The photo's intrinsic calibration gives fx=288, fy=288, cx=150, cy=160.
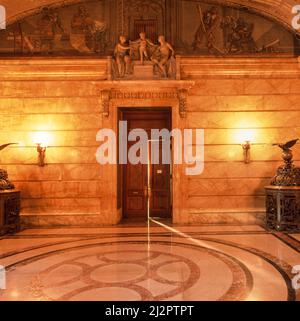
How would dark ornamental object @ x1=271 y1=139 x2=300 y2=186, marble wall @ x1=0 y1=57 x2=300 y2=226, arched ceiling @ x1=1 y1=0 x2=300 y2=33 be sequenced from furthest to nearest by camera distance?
1. marble wall @ x1=0 y1=57 x2=300 y2=226
2. arched ceiling @ x1=1 y1=0 x2=300 y2=33
3. dark ornamental object @ x1=271 y1=139 x2=300 y2=186

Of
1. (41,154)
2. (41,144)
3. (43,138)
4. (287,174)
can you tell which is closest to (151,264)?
(287,174)

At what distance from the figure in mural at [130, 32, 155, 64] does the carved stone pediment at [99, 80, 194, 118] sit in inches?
27.9

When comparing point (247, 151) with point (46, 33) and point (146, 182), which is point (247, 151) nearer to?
point (146, 182)

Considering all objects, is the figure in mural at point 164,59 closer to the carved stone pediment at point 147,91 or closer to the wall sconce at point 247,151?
the carved stone pediment at point 147,91

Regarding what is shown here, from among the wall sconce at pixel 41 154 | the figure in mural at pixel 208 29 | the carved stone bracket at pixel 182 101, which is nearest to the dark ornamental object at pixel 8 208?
the wall sconce at pixel 41 154

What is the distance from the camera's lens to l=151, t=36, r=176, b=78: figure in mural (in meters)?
7.26

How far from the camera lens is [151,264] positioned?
417 cm

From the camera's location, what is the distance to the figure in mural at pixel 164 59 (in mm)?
7262

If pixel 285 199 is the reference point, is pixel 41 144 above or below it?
above

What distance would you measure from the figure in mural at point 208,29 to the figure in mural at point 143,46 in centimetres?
118

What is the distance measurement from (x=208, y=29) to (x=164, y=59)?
152 cm

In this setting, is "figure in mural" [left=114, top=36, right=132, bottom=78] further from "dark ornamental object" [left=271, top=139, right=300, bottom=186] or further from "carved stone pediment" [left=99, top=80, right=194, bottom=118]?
"dark ornamental object" [left=271, top=139, right=300, bottom=186]

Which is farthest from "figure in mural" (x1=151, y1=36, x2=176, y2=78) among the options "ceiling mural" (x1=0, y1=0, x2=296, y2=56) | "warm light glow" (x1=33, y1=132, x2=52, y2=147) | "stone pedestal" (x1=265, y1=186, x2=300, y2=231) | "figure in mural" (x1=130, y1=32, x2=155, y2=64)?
"stone pedestal" (x1=265, y1=186, x2=300, y2=231)
